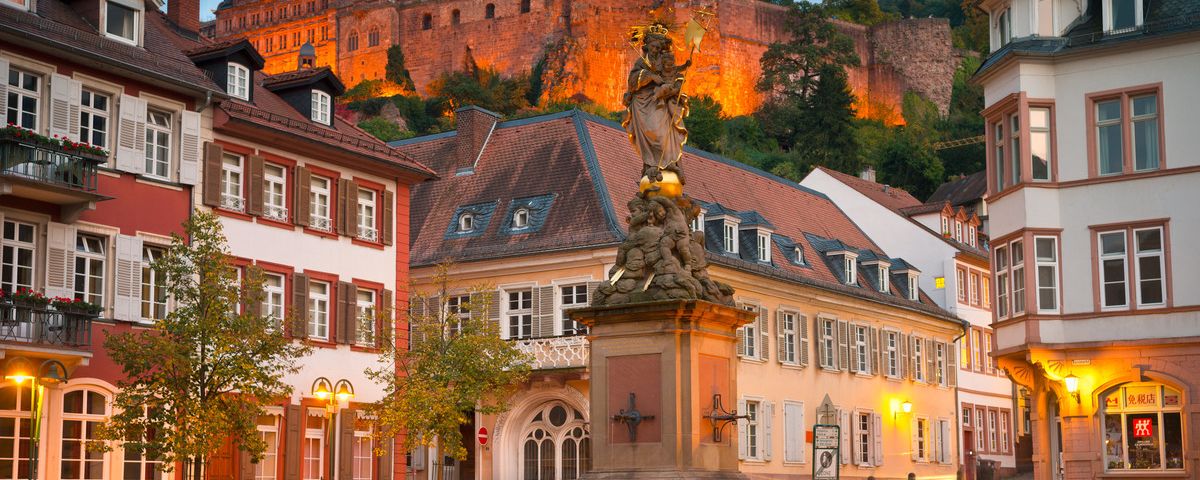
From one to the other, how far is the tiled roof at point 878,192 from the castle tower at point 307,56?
74714mm

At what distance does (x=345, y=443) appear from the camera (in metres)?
34.6

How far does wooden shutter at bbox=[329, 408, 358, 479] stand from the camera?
34.4m

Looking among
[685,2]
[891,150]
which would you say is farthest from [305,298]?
[685,2]

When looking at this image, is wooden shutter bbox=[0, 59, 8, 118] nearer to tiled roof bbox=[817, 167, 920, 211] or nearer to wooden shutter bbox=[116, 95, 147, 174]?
wooden shutter bbox=[116, 95, 147, 174]

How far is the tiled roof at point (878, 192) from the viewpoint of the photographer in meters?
57.7

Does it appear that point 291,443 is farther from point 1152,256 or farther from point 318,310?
point 1152,256

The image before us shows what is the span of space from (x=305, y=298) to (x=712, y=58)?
8839 cm

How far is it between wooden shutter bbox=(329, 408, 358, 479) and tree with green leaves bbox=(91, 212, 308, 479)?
293 inches

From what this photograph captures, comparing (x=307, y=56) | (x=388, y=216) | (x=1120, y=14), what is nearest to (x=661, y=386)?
(x=1120, y=14)

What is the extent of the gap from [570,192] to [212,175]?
11947mm

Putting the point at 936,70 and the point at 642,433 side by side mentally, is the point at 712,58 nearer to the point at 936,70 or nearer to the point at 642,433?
the point at 936,70

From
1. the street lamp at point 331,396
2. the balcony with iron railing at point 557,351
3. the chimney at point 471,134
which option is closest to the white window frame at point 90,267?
the street lamp at point 331,396

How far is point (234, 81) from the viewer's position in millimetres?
33875

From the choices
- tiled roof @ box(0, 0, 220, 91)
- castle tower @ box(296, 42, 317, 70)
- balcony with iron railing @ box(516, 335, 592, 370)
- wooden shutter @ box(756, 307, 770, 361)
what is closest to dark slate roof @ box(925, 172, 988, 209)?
wooden shutter @ box(756, 307, 770, 361)
